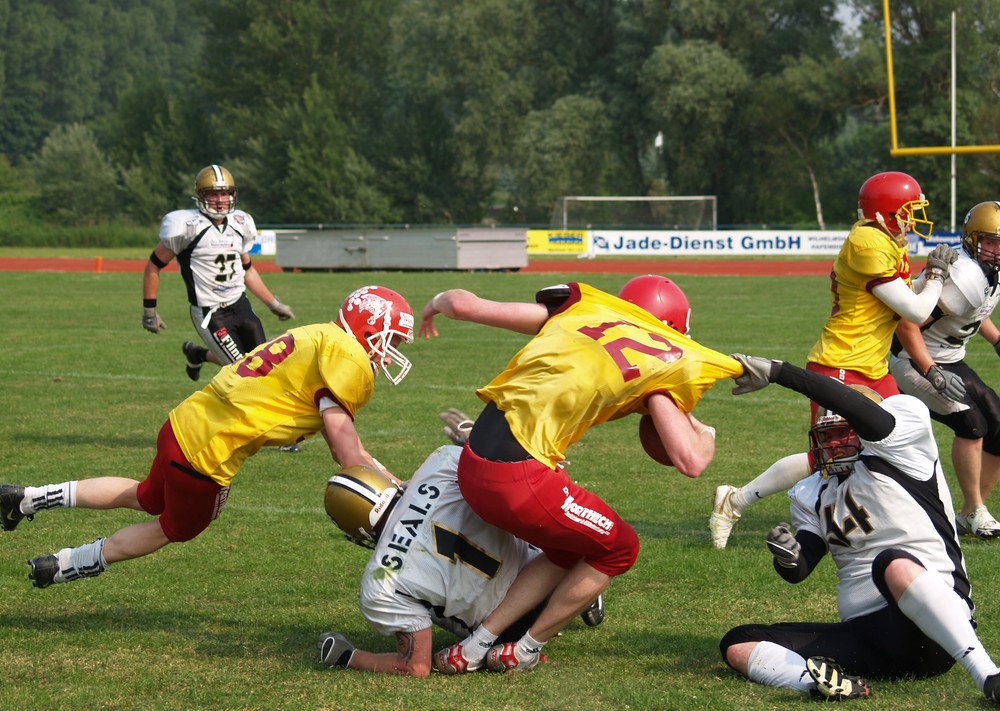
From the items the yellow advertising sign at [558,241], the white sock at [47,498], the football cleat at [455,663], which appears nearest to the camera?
the football cleat at [455,663]

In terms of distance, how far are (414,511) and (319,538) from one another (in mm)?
2124

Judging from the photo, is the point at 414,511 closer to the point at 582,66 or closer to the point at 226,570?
the point at 226,570

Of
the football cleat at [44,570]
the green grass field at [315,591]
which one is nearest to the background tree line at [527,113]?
the green grass field at [315,591]

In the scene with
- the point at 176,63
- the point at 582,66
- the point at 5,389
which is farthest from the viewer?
the point at 176,63

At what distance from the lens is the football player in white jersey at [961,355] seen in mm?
6688

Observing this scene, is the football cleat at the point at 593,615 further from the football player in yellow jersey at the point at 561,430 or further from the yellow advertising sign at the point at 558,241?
the yellow advertising sign at the point at 558,241

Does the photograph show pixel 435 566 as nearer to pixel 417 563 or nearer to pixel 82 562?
pixel 417 563

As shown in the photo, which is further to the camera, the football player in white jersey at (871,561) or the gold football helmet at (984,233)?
the gold football helmet at (984,233)

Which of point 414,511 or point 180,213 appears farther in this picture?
point 180,213

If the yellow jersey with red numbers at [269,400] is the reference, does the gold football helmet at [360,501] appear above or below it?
below

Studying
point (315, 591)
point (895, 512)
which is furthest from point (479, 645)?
point (895, 512)

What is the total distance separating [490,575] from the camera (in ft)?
15.8

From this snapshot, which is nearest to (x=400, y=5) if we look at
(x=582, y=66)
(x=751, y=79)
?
(x=582, y=66)

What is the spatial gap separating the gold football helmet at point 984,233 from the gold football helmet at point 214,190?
5612 millimetres
